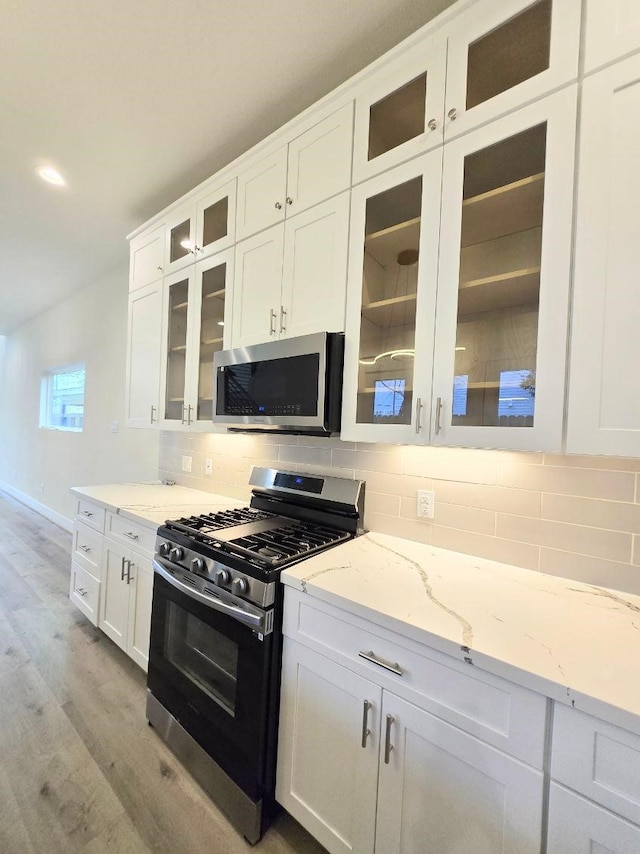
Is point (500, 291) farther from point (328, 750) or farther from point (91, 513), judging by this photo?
point (91, 513)

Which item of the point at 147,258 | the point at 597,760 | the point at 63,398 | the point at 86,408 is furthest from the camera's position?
the point at 63,398

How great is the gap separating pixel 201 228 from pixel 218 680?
2.25 meters

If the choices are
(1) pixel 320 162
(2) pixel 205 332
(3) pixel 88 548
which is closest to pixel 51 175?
(2) pixel 205 332

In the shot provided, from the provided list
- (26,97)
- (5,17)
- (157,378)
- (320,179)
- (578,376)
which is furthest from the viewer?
(157,378)

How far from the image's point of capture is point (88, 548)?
2355mm

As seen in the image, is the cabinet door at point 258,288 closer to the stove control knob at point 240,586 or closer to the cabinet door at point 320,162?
the cabinet door at point 320,162

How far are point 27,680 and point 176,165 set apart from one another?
2.99 metres

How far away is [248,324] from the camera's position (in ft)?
6.04

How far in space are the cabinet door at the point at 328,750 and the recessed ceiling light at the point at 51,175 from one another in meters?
2.94

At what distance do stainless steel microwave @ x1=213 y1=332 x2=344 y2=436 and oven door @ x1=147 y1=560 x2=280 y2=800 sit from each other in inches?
30.9

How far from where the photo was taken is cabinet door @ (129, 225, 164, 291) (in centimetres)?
242

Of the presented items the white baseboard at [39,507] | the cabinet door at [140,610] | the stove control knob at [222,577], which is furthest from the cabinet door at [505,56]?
the white baseboard at [39,507]

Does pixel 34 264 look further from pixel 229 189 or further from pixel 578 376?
pixel 578 376

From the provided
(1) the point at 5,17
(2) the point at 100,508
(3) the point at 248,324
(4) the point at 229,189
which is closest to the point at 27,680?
(2) the point at 100,508
